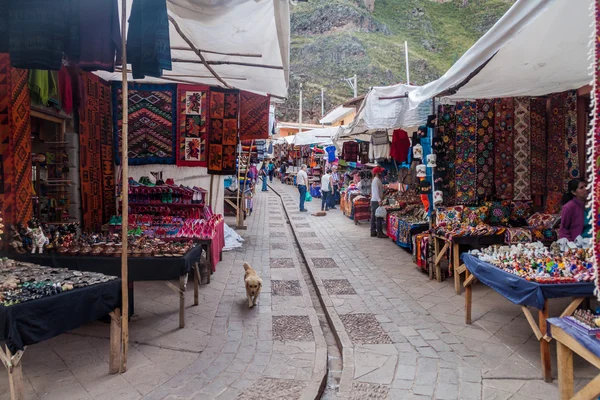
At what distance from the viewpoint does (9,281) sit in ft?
11.6

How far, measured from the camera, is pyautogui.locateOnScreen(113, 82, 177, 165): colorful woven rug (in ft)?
25.0

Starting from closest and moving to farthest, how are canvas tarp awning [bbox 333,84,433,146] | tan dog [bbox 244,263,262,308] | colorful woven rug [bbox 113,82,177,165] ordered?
tan dog [bbox 244,263,262,308], colorful woven rug [bbox 113,82,177,165], canvas tarp awning [bbox 333,84,433,146]

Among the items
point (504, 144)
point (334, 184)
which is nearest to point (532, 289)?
point (504, 144)

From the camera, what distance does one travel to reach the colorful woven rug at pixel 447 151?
732 centimetres

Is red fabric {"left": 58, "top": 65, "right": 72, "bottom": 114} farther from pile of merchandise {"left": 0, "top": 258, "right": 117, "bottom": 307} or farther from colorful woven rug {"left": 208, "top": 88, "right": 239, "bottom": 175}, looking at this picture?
pile of merchandise {"left": 0, "top": 258, "right": 117, "bottom": 307}

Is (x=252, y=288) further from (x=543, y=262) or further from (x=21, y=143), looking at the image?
(x=543, y=262)

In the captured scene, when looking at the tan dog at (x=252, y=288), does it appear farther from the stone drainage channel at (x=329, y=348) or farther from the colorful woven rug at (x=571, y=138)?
the colorful woven rug at (x=571, y=138)

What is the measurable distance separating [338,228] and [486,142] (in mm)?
6345

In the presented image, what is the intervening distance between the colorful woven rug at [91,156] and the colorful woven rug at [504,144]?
626 centimetres

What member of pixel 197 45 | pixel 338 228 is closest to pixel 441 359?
pixel 197 45

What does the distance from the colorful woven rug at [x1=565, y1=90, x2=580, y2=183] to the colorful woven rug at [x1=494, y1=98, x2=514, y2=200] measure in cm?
78

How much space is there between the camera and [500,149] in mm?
7246

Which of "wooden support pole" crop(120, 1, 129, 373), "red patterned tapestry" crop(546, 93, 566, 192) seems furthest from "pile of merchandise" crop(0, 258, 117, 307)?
"red patterned tapestry" crop(546, 93, 566, 192)

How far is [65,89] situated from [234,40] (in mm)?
2591
